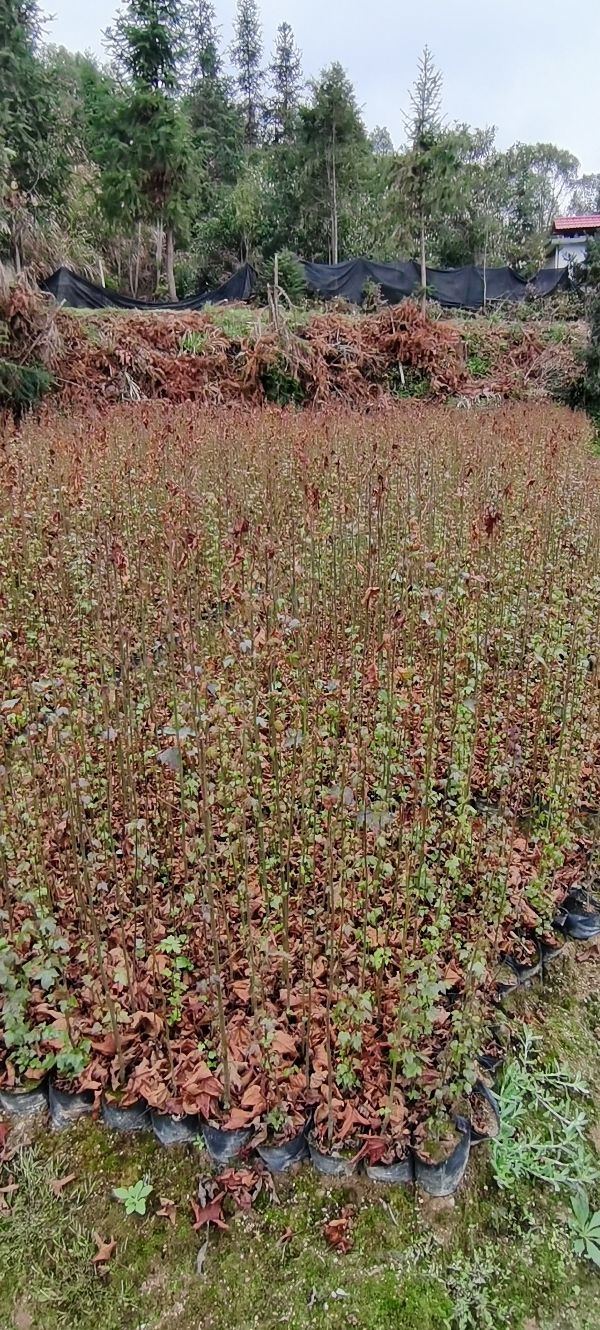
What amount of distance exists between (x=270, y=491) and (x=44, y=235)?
9.84m

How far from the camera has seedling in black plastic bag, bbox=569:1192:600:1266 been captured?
4.66 ft

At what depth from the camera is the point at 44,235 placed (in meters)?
11.2

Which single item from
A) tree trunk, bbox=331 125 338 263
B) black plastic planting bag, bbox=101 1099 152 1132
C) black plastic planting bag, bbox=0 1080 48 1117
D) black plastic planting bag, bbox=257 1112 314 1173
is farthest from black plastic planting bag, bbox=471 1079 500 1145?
tree trunk, bbox=331 125 338 263

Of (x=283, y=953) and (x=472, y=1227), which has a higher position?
(x=283, y=953)

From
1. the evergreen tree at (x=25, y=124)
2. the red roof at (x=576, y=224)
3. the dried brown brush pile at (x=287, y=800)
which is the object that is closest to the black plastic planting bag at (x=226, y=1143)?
the dried brown brush pile at (x=287, y=800)

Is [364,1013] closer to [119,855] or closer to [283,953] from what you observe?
[283,953]

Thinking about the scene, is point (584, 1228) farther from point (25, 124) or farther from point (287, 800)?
point (25, 124)

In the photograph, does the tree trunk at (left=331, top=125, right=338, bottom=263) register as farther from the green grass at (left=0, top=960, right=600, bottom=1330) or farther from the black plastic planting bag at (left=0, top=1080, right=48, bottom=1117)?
the green grass at (left=0, top=960, right=600, bottom=1330)

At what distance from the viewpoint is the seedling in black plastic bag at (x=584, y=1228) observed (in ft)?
4.66

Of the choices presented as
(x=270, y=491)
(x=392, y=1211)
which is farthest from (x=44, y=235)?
(x=392, y=1211)

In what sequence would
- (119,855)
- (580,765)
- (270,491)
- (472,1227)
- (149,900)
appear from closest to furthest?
(472,1227) → (149,900) → (119,855) → (580,765) → (270,491)

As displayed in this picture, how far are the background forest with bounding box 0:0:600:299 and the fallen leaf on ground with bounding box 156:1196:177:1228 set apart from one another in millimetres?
9572

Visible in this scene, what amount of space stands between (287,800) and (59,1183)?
1073 millimetres

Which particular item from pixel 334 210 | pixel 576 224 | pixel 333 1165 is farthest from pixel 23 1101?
pixel 576 224
